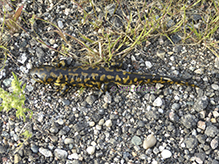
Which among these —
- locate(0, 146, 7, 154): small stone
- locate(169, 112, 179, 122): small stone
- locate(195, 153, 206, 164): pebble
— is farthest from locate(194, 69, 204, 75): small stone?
locate(0, 146, 7, 154): small stone

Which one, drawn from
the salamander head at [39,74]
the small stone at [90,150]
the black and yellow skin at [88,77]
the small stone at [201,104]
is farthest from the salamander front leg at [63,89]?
the small stone at [201,104]

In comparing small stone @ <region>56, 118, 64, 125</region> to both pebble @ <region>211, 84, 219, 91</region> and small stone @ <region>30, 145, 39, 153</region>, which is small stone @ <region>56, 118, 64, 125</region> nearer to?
small stone @ <region>30, 145, 39, 153</region>

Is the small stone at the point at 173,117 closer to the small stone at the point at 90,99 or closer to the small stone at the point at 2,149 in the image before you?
the small stone at the point at 90,99

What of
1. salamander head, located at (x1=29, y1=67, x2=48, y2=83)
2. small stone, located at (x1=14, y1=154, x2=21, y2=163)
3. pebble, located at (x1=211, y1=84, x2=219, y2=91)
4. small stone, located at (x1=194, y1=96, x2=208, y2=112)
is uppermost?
pebble, located at (x1=211, y1=84, x2=219, y2=91)

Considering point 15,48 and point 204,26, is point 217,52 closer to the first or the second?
point 204,26

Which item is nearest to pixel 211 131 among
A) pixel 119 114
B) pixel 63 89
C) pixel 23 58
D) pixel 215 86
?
pixel 215 86

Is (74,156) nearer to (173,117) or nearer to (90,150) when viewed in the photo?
(90,150)
